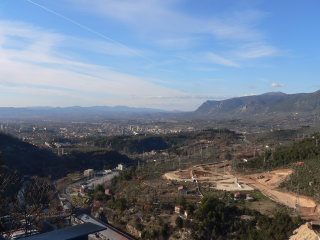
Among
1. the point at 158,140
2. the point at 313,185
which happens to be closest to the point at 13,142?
the point at 158,140

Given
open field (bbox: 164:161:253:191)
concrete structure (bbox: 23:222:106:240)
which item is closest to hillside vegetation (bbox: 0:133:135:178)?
open field (bbox: 164:161:253:191)

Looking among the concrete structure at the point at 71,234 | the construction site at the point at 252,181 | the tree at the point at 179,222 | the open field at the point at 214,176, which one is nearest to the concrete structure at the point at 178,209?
the tree at the point at 179,222

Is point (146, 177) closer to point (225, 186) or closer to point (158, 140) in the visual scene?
point (225, 186)

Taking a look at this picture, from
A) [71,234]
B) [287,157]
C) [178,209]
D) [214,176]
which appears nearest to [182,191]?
[178,209]

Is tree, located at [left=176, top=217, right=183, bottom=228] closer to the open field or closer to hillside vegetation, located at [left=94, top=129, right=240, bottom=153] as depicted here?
the open field

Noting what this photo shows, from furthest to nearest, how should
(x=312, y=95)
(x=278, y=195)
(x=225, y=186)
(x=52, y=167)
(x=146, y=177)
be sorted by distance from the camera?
(x=312, y=95) < (x=52, y=167) < (x=146, y=177) < (x=225, y=186) < (x=278, y=195)

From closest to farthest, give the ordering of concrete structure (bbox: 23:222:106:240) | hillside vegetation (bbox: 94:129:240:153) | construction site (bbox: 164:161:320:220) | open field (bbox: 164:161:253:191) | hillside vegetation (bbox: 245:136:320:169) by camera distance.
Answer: concrete structure (bbox: 23:222:106:240) → construction site (bbox: 164:161:320:220) → open field (bbox: 164:161:253:191) → hillside vegetation (bbox: 245:136:320:169) → hillside vegetation (bbox: 94:129:240:153)

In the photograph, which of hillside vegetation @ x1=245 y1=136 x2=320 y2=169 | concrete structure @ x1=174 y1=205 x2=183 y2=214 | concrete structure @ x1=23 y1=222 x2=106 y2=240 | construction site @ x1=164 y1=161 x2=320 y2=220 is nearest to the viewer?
concrete structure @ x1=23 y1=222 x2=106 y2=240

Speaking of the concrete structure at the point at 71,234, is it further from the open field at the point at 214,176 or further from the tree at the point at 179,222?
the open field at the point at 214,176

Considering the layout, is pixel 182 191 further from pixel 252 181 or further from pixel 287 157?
pixel 287 157
